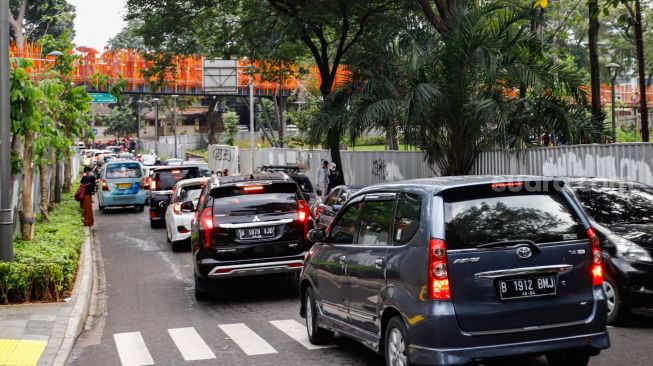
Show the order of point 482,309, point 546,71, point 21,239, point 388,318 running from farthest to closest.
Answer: point 546,71 → point 21,239 → point 388,318 → point 482,309

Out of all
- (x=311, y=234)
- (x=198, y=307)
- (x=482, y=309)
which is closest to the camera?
(x=482, y=309)

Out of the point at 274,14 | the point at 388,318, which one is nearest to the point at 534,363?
the point at 388,318

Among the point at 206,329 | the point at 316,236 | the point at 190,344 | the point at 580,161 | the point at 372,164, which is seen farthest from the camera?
the point at 372,164

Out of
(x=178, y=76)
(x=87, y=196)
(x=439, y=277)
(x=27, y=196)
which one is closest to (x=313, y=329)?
(x=439, y=277)

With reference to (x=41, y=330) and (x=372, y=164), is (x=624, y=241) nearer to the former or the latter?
(x=41, y=330)

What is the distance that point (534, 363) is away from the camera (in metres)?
8.38

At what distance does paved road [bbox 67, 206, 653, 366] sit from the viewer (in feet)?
30.0

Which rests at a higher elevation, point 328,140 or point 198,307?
point 328,140

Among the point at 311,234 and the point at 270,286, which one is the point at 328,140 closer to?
the point at 270,286

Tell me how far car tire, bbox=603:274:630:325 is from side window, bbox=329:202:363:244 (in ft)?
11.1

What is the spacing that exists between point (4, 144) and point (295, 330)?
18.2 ft

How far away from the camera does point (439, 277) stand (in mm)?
6719

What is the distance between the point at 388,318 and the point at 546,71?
46.4 feet

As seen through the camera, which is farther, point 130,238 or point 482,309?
point 130,238
